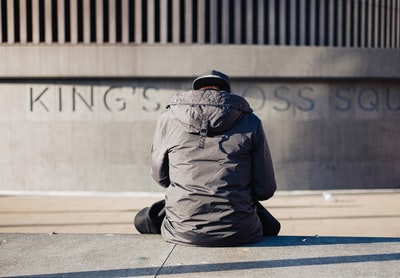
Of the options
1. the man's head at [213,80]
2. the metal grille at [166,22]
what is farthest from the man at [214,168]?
the metal grille at [166,22]

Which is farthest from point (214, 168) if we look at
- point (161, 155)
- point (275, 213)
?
point (275, 213)

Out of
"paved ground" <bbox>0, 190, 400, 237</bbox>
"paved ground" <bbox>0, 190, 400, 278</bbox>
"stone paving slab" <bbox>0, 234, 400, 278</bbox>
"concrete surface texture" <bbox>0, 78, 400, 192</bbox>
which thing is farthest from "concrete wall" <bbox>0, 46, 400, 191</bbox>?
"stone paving slab" <bbox>0, 234, 400, 278</bbox>

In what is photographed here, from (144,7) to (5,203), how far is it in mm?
4725

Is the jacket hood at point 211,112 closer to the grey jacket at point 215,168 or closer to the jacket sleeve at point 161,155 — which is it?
the grey jacket at point 215,168

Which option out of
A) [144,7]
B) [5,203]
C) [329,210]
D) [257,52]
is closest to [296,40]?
[257,52]

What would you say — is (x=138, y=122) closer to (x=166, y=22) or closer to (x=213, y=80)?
(x=166, y=22)

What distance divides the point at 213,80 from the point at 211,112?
0.36 metres

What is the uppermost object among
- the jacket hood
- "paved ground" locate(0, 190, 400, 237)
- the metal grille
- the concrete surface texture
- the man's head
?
the metal grille

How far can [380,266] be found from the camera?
3609 mm

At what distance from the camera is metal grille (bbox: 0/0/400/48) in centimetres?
1148

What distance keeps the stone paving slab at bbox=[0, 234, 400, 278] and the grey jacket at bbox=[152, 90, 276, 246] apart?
0.54 feet

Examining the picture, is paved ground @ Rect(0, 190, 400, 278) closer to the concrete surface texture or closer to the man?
the man

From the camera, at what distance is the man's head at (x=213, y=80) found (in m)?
4.19

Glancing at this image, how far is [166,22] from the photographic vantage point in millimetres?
11469
